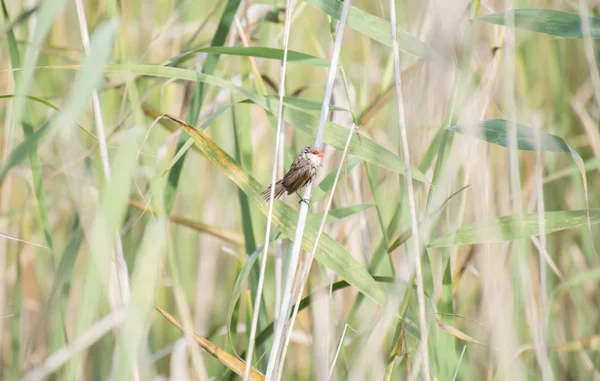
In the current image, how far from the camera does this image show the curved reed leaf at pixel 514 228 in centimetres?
127

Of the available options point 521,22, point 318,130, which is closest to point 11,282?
point 318,130

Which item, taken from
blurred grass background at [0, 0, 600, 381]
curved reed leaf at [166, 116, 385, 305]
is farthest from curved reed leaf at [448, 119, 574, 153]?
curved reed leaf at [166, 116, 385, 305]

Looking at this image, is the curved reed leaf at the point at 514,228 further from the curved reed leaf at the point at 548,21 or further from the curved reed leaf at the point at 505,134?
the curved reed leaf at the point at 548,21

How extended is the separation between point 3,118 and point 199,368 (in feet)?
4.66

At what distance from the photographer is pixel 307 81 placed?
329 cm

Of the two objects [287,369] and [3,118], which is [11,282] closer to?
[3,118]

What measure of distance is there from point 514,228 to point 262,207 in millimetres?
556

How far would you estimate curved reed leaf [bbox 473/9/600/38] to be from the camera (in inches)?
50.7

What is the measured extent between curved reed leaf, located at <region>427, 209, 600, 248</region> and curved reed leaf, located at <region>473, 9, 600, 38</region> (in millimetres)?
385

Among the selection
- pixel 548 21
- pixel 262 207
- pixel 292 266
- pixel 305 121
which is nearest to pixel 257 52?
pixel 305 121

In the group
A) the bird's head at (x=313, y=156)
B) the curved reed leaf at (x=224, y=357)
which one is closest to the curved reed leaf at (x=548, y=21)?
the bird's head at (x=313, y=156)

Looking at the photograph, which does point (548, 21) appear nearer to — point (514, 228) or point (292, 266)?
point (514, 228)

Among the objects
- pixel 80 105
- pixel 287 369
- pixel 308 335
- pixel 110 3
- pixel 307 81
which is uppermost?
pixel 307 81

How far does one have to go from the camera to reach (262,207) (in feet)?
4.52
